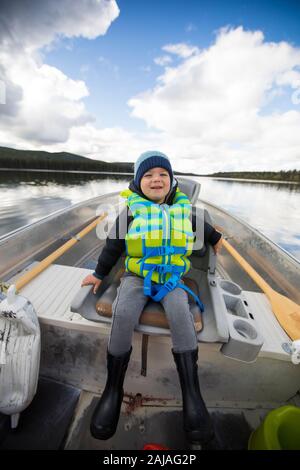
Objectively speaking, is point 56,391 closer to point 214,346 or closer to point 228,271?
point 214,346

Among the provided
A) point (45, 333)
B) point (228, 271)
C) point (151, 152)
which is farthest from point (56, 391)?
point (228, 271)

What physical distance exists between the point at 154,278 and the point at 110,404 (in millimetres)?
762

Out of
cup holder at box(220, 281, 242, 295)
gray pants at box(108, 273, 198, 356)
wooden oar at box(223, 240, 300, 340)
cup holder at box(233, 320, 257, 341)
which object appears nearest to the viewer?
gray pants at box(108, 273, 198, 356)

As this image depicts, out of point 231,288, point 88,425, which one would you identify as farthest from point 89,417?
point 231,288

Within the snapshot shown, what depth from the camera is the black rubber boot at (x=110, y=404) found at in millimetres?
1104

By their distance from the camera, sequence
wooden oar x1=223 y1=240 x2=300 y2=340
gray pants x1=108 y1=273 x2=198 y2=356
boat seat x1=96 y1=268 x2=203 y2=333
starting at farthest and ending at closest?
wooden oar x1=223 y1=240 x2=300 y2=340 < boat seat x1=96 y1=268 x2=203 y2=333 < gray pants x1=108 y1=273 x2=198 y2=356

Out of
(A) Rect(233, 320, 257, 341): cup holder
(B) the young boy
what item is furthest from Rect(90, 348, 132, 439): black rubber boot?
(A) Rect(233, 320, 257, 341): cup holder

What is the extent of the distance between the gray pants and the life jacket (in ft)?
0.32

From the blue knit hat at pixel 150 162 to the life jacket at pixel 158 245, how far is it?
0.24m

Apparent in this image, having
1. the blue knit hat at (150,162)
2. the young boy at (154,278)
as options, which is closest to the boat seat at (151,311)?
the young boy at (154,278)

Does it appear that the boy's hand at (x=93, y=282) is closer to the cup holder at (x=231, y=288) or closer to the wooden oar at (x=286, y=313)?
the cup holder at (x=231, y=288)

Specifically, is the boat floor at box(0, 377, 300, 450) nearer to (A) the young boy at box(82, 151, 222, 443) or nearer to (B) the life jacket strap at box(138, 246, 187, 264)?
(A) the young boy at box(82, 151, 222, 443)

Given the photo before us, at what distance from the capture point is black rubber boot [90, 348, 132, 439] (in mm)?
1104
